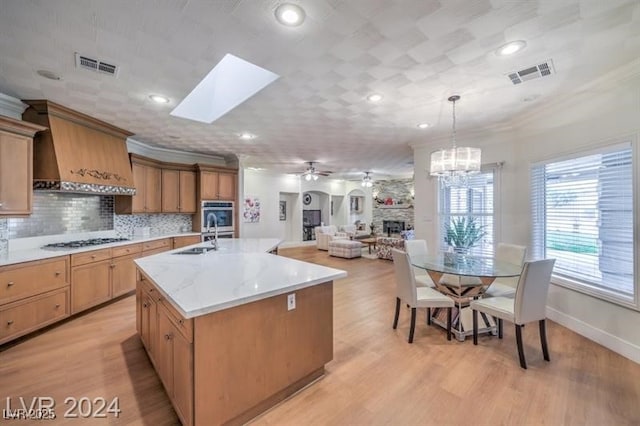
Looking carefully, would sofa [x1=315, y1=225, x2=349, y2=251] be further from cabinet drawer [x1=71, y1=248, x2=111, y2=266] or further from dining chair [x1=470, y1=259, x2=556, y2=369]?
dining chair [x1=470, y1=259, x2=556, y2=369]

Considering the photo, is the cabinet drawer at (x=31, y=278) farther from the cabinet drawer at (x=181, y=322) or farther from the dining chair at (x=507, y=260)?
the dining chair at (x=507, y=260)

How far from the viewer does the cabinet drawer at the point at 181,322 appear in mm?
1562

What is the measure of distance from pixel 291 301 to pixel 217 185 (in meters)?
4.63

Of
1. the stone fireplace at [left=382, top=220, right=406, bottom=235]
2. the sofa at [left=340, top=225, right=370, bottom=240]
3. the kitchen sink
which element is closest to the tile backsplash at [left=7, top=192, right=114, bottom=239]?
the kitchen sink

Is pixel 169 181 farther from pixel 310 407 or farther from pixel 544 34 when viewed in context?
pixel 544 34

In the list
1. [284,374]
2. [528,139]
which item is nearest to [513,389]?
[284,374]

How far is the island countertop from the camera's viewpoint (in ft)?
5.32

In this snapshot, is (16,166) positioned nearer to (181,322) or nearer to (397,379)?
(181,322)

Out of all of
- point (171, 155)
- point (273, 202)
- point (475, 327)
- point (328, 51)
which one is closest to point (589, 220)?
→ point (475, 327)

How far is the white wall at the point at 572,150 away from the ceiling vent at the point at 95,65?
460cm

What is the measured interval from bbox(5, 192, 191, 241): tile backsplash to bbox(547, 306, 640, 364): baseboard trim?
21.7 feet

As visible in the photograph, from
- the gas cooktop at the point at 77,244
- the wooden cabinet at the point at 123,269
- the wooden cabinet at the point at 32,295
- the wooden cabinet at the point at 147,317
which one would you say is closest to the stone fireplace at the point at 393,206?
the wooden cabinet at the point at 123,269

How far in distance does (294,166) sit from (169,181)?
133 inches

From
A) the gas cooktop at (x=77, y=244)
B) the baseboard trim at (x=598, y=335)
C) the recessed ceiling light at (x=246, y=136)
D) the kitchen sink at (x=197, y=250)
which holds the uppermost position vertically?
the recessed ceiling light at (x=246, y=136)
